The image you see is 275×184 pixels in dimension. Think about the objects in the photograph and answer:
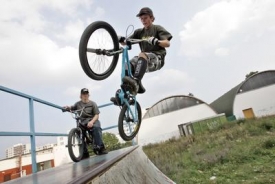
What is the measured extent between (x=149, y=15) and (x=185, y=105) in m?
28.5

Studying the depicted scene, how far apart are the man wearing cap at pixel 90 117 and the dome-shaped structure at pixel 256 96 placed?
30167mm

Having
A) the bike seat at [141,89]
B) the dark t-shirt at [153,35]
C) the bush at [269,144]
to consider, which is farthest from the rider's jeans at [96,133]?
the bush at [269,144]

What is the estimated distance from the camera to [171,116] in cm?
3134

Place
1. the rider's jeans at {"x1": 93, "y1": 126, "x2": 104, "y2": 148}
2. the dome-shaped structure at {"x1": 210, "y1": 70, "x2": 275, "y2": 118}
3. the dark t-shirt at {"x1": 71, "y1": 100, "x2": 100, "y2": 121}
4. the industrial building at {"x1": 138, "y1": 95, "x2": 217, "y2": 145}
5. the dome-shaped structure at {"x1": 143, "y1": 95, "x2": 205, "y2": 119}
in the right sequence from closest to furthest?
the rider's jeans at {"x1": 93, "y1": 126, "x2": 104, "y2": 148}
the dark t-shirt at {"x1": 71, "y1": 100, "x2": 100, "y2": 121}
the dome-shaped structure at {"x1": 210, "y1": 70, "x2": 275, "y2": 118}
the industrial building at {"x1": 138, "y1": 95, "x2": 217, "y2": 145}
the dome-shaped structure at {"x1": 143, "y1": 95, "x2": 205, "y2": 119}

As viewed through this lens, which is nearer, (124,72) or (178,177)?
(124,72)

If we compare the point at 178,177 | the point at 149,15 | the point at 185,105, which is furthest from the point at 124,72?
the point at 185,105

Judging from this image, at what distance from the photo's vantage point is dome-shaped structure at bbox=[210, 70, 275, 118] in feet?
98.3

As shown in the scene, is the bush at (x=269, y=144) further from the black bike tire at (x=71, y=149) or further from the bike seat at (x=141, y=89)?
the black bike tire at (x=71, y=149)

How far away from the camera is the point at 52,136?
455cm

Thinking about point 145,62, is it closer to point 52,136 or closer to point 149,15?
point 149,15

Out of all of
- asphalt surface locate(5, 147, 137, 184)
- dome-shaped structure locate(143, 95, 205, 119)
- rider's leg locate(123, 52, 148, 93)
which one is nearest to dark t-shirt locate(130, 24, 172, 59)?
rider's leg locate(123, 52, 148, 93)

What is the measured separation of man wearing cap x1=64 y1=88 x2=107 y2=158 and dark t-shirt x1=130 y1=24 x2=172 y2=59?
5.36 ft

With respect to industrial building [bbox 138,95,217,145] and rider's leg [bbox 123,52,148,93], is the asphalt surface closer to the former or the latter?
rider's leg [bbox 123,52,148,93]

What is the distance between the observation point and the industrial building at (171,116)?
31.0 meters
